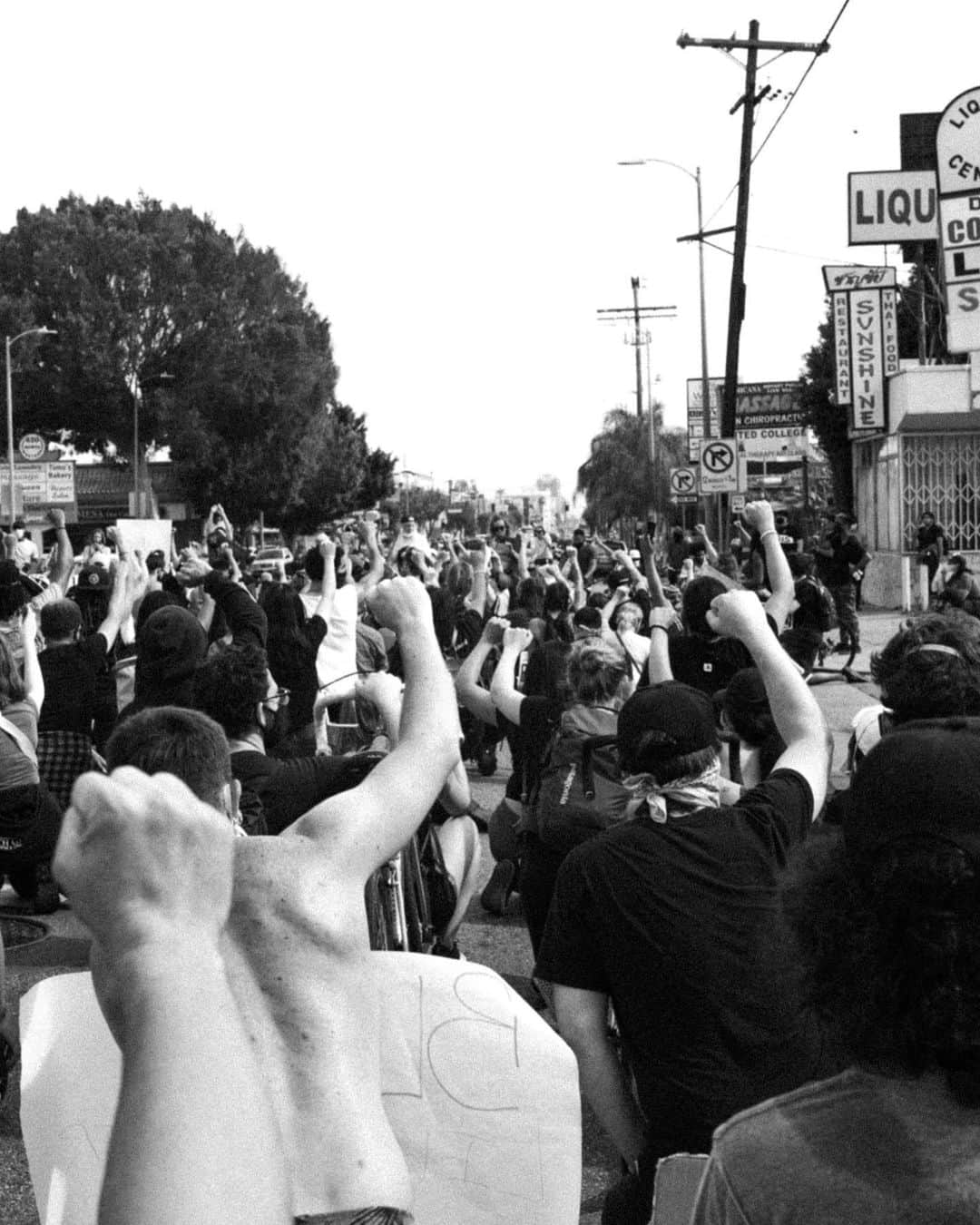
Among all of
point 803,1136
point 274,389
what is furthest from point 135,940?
point 274,389

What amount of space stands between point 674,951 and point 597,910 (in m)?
0.18

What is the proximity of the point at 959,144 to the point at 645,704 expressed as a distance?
7.47m

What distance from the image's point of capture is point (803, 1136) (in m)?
1.67

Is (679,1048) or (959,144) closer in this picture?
(679,1048)

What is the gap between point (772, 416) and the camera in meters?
51.6

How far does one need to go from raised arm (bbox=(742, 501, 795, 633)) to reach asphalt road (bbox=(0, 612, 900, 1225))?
1922 mm

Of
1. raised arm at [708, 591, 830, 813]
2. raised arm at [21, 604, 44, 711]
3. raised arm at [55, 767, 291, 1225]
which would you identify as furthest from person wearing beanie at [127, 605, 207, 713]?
raised arm at [55, 767, 291, 1225]

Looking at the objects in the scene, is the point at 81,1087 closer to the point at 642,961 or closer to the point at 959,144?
the point at 642,961

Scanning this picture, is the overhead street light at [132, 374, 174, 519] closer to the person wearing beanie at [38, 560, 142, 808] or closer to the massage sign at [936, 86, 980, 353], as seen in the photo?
the person wearing beanie at [38, 560, 142, 808]

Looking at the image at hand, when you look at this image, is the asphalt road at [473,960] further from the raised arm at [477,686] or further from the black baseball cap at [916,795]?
the black baseball cap at [916,795]

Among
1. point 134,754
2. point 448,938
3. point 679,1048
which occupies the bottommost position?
point 448,938

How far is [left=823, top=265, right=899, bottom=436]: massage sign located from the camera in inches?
1293

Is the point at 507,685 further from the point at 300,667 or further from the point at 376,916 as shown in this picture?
the point at 300,667

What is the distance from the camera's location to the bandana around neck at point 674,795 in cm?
341
